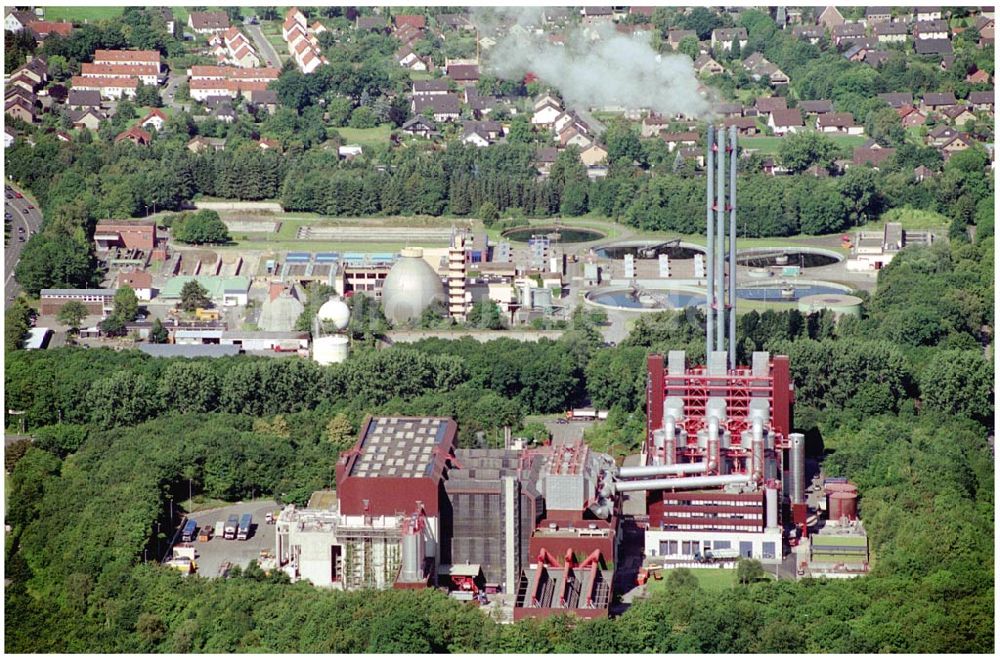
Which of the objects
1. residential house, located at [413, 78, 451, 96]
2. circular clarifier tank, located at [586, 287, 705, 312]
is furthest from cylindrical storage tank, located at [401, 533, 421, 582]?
residential house, located at [413, 78, 451, 96]

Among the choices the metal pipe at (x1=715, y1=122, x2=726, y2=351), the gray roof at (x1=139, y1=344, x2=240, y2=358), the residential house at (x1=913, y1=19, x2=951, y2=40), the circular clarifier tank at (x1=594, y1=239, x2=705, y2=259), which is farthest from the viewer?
the residential house at (x1=913, y1=19, x2=951, y2=40)

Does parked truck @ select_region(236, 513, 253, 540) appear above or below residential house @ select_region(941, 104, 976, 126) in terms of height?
below

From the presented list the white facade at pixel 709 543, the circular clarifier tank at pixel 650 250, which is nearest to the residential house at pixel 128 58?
the circular clarifier tank at pixel 650 250

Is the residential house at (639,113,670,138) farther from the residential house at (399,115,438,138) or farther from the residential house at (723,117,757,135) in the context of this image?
the residential house at (399,115,438,138)

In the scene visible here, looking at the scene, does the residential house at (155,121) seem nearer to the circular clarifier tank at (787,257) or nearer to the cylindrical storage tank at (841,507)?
the circular clarifier tank at (787,257)

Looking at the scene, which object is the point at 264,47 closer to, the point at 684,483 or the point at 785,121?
the point at 785,121

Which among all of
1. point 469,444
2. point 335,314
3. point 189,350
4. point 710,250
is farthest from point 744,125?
point 710,250

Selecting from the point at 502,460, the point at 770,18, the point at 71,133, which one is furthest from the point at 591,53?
the point at 502,460
